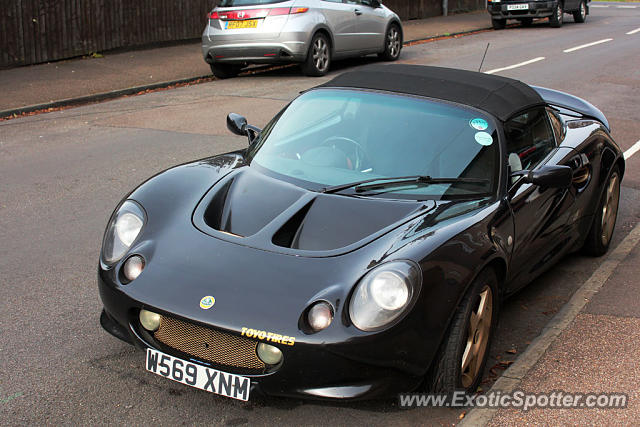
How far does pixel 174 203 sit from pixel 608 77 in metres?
12.6

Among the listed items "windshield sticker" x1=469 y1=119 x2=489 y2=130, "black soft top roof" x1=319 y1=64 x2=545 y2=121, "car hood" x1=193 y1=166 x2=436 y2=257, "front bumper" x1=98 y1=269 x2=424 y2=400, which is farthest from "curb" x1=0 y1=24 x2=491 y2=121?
"front bumper" x1=98 y1=269 x2=424 y2=400

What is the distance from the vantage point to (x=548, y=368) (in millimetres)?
4078

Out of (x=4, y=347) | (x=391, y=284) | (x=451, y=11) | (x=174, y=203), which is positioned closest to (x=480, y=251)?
(x=391, y=284)

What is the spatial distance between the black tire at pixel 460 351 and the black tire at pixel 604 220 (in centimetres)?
222

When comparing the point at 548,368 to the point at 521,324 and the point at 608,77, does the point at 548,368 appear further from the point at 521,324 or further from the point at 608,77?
the point at 608,77

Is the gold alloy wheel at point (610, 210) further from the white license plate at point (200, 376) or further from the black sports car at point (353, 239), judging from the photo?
the white license plate at point (200, 376)

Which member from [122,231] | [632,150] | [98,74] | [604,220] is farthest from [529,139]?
[98,74]

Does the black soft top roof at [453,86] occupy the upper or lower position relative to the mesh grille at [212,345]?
upper

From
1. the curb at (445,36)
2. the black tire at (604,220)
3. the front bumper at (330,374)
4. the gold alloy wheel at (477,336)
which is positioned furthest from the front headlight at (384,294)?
the curb at (445,36)

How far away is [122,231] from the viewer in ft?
13.5

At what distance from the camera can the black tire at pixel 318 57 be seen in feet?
47.2

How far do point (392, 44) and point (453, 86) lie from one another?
40.2 feet

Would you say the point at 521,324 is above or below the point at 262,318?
below
